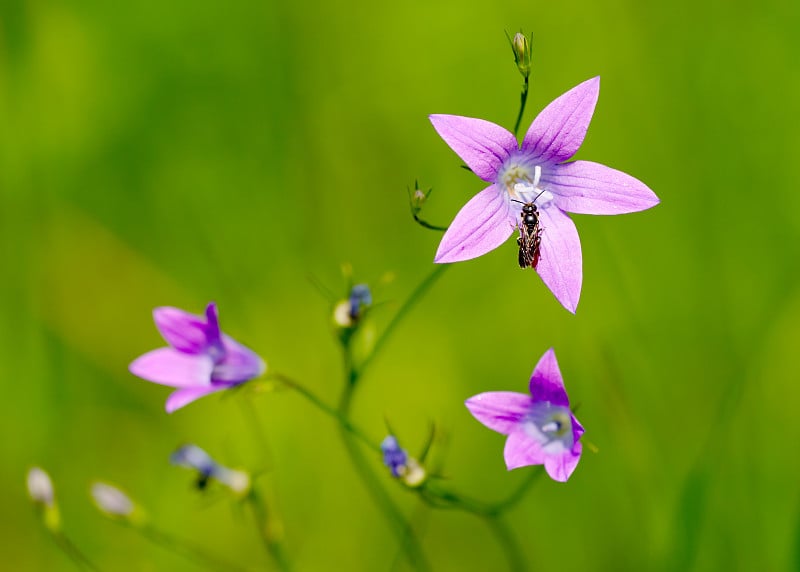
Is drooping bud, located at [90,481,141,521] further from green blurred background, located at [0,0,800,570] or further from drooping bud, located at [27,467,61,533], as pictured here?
green blurred background, located at [0,0,800,570]

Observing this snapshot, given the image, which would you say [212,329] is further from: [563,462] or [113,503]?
[563,462]

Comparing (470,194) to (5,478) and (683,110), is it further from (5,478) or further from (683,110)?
(5,478)

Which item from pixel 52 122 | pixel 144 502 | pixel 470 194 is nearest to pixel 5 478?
pixel 144 502

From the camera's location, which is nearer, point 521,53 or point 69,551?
point 521,53

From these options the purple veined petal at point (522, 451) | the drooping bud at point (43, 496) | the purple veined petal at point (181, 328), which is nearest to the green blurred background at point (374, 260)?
the drooping bud at point (43, 496)

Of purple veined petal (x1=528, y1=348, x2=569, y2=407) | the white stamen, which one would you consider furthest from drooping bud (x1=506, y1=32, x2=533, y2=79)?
purple veined petal (x1=528, y1=348, x2=569, y2=407)

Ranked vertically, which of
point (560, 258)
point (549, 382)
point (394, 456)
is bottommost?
point (394, 456)

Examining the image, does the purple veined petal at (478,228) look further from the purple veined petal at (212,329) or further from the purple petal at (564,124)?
the purple veined petal at (212,329)

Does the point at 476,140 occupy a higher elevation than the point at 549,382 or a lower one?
higher

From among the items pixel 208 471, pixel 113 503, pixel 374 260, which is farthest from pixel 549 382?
pixel 374 260
